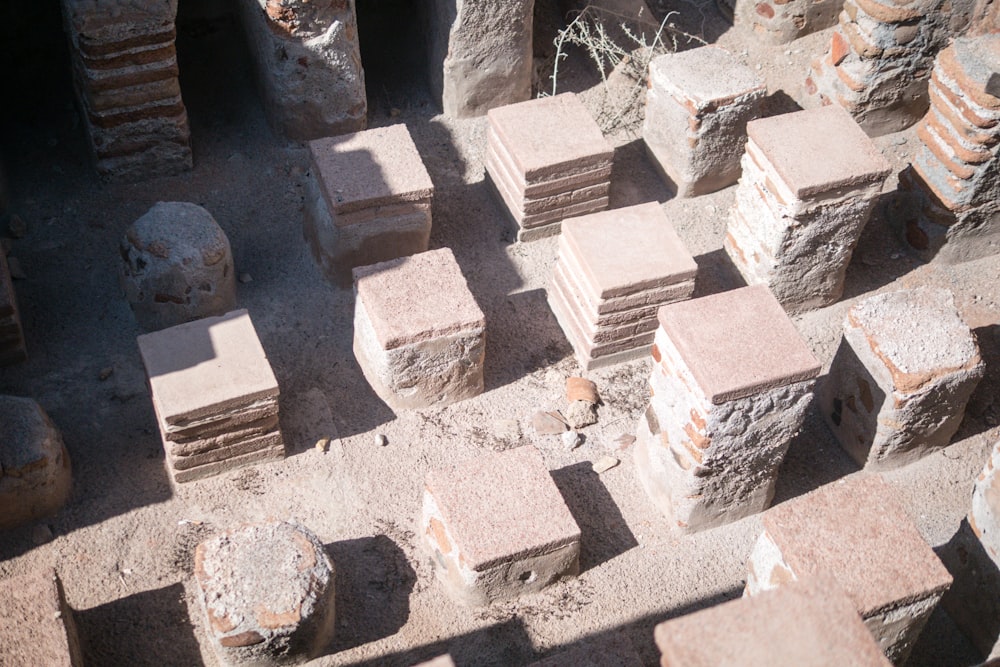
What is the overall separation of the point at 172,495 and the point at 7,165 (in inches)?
109

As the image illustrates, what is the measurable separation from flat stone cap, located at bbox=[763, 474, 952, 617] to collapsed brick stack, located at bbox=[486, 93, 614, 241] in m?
2.51

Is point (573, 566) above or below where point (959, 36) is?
below

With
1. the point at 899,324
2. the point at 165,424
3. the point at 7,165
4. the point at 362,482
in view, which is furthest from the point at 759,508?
the point at 7,165

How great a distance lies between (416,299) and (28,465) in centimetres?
197

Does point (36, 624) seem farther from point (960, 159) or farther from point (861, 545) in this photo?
point (960, 159)

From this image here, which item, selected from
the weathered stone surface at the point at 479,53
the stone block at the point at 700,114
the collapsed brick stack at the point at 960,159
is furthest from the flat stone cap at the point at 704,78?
the collapsed brick stack at the point at 960,159

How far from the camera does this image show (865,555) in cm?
442

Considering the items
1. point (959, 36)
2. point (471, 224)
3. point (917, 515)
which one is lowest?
point (917, 515)

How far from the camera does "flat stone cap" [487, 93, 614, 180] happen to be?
6.20 metres

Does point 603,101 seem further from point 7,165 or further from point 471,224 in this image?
point 7,165

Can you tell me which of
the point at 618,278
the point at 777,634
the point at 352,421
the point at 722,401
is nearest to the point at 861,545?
the point at 722,401

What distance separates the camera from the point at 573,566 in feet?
16.2

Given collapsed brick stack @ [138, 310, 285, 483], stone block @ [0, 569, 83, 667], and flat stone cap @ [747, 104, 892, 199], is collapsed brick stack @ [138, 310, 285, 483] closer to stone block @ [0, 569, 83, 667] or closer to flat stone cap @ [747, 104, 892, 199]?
stone block @ [0, 569, 83, 667]

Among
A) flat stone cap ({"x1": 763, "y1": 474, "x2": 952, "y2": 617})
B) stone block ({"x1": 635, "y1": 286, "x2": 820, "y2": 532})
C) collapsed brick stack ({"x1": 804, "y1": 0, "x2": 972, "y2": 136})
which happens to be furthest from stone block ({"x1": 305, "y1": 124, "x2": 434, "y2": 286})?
collapsed brick stack ({"x1": 804, "y1": 0, "x2": 972, "y2": 136})
